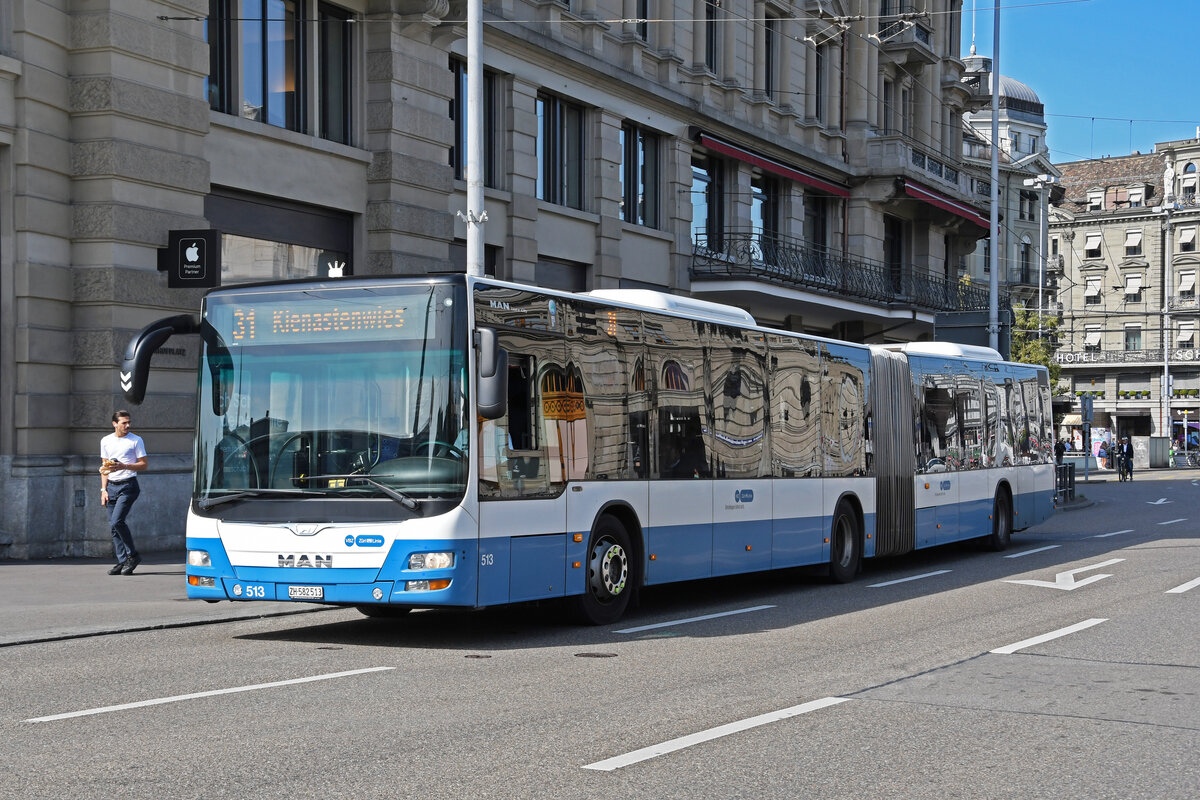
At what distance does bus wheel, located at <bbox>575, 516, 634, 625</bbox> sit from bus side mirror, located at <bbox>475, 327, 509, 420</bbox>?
229 centimetres

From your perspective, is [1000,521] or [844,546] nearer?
[844,546]

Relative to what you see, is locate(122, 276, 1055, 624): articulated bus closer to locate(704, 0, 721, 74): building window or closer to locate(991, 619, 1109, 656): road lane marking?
locate(991, 619, 1109, 656): road lane marking

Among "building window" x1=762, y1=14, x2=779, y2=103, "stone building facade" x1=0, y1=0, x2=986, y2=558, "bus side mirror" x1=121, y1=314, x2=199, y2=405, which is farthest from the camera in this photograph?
"building window" x1=762, y1=14, x2=779, y2=103

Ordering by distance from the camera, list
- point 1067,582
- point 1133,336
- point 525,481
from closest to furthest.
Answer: point 525,481, point 1067,582, point 1133,336

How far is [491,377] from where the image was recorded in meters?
10.5

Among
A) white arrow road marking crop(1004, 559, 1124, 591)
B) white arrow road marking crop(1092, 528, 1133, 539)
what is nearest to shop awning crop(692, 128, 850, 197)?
white arrow road marking crop(1092, 528, 1133, 539)

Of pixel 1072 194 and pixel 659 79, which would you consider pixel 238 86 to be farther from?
pixel 1072 194

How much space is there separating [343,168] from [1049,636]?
13.9 meters

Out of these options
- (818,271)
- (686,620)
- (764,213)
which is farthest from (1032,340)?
(686,620)

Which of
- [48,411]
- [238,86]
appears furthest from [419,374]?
[238,86]

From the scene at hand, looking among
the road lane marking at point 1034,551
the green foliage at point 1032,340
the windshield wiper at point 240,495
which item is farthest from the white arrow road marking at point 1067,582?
the green foliage at point 1032,340

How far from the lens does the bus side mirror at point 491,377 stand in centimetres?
1050

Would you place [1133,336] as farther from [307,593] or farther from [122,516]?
[307,593]

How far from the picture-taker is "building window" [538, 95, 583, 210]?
27953 millimetres
